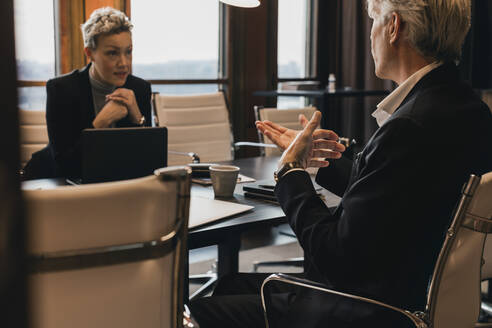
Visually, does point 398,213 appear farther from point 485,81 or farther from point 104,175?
point 485,81

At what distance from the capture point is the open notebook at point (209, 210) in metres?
1.46

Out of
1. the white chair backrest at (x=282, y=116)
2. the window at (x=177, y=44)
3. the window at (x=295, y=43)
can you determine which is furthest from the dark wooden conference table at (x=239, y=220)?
the window at (x=295, y=43)

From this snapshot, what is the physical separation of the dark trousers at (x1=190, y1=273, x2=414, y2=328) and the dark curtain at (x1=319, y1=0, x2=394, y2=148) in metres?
3.88

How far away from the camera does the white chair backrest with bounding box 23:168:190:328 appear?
78 centimetres

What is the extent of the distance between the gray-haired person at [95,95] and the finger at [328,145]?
1057 mm

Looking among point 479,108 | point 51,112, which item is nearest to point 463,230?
point 479,108

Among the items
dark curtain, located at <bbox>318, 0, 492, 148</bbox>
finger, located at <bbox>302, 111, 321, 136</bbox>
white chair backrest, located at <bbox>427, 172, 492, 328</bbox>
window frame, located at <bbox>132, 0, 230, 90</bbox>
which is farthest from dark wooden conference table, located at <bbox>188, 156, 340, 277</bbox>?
dark curtain, located at <bbox>318, 0, 492, 148</bbox>

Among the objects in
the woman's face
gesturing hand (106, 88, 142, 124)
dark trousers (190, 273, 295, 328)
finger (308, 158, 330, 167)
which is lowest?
dark trousers (190, 273, 295, 328)

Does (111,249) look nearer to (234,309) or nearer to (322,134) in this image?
(234,309)

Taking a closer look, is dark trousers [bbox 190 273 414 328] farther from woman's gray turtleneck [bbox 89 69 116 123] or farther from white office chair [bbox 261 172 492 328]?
woman's gray turtleneck [bbox 89 69 116 123]

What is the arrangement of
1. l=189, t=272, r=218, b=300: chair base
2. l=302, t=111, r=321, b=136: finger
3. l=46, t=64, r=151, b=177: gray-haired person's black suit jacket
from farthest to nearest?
1. l=189, t=272, r=218, b=300: chair base
2. l=46, t=64, r=151, b=177: gray-haired person's black suit jacket
3. l=302, t=111, r=321, b=136: finger

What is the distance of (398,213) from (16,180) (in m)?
1.01

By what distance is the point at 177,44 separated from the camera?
14.6 ft

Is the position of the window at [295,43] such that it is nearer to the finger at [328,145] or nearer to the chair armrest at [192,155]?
the chair armrest at [192,155]
